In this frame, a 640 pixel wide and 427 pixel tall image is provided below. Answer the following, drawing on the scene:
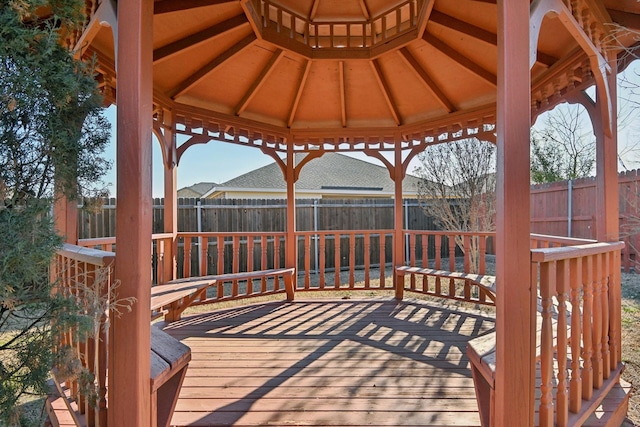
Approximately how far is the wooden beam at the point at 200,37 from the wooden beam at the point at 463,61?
1871mm

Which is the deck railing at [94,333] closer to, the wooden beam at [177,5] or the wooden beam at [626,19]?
the wooden beam at [177,5]

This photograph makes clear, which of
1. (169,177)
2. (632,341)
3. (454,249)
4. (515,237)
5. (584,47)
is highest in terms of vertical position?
(584,47)

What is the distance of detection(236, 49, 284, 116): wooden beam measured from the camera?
3732mm

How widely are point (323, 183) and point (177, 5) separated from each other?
35.2 ft

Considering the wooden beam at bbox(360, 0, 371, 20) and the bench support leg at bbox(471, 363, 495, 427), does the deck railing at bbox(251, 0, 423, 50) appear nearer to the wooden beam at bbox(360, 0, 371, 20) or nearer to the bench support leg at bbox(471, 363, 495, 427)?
the wooden beam at bbox(360, 0, 371, 20)

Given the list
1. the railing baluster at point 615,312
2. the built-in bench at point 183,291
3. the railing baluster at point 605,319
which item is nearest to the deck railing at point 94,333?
the built-in bench at point 183,291

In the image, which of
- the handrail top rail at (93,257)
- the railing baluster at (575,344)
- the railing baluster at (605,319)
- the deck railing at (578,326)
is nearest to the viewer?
the handrail top rail at (93,257)

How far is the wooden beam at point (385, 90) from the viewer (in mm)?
3990

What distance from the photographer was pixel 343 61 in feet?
12.5

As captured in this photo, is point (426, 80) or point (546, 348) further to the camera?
point (426, 80)

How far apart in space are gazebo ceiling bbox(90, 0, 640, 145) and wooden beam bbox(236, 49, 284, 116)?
0.04ft

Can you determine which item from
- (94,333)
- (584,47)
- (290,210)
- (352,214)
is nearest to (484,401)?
(94,333)

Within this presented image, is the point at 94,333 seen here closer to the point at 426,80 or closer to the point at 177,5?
the point at 177,5

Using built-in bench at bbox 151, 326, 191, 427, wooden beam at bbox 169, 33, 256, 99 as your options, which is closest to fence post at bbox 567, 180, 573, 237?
wooden beam at bbox 169, 33, 256, 99
